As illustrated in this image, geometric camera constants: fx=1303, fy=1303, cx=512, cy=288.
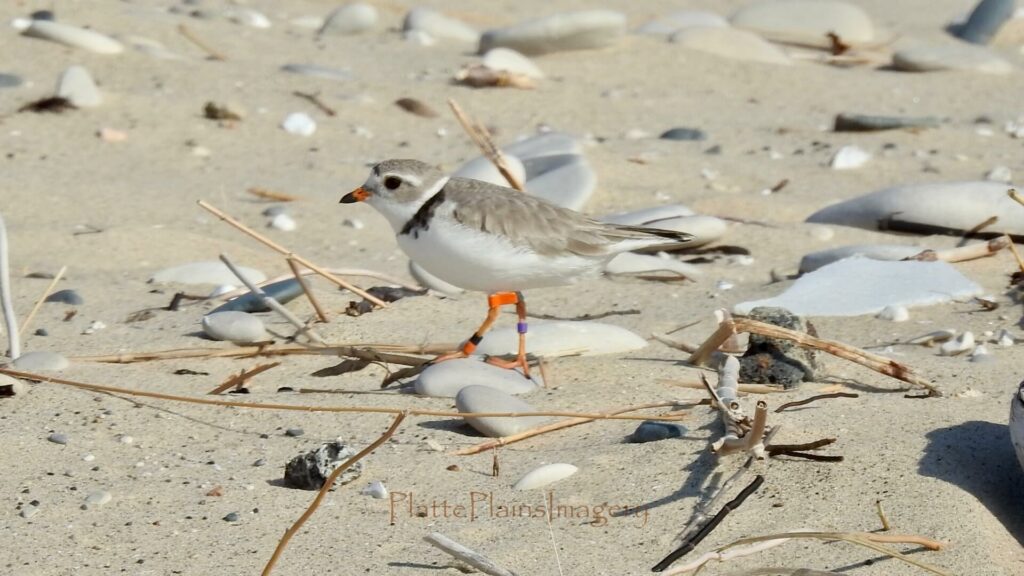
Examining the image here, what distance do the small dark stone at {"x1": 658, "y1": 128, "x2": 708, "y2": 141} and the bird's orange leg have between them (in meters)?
2.85

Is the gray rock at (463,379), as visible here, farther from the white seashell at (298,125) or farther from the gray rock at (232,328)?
the white seashell at (298,125)

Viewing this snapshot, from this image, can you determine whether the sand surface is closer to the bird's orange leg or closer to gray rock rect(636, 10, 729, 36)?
the bird's orange leg

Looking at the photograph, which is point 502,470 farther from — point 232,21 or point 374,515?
point 232,21

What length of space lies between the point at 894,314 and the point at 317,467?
1961 mm

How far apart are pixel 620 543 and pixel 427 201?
4.45ft

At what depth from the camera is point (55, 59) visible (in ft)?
21.2

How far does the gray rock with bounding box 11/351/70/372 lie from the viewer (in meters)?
3.19

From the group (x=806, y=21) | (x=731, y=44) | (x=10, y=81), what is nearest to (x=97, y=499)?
(x=10, y=81)

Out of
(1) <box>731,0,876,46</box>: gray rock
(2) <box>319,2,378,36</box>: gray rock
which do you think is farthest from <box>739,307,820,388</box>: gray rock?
(1) <box>731,0,876,46</box>: gray rock

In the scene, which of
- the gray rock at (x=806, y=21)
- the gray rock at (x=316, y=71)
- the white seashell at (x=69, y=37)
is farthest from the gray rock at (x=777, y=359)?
the gray rock at (x=806, y=21)

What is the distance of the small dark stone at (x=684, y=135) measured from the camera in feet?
20.4

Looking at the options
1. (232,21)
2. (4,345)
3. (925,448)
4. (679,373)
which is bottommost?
(232,21)

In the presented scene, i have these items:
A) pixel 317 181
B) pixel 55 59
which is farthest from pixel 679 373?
pixel 55 59

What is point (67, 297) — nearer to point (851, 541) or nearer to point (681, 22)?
point (851, 541)
